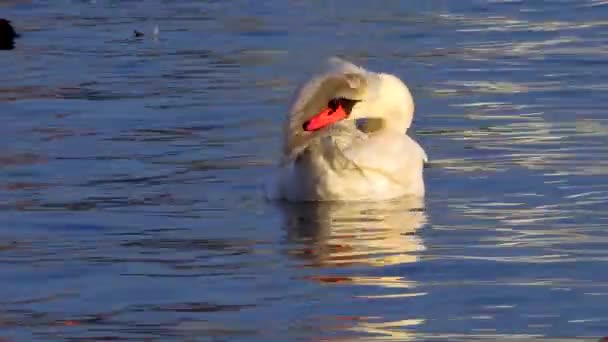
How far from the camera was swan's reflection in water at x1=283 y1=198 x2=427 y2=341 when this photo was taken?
8586mm

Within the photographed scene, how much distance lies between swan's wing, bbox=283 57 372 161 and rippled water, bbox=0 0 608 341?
45 centimetres

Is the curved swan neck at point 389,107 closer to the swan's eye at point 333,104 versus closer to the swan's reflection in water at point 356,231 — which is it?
the swan's eye at point 333,104

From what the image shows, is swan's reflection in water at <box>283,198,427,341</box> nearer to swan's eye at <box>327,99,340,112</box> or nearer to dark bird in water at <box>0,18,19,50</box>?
swan's eye at <box>327,99,340,112</box>

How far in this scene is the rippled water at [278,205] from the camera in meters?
8.85

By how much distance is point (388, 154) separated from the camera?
40.7ft

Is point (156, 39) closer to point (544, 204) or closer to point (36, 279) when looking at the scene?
point (544, 204)

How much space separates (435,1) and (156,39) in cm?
451

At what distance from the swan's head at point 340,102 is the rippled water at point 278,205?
0.50 meters

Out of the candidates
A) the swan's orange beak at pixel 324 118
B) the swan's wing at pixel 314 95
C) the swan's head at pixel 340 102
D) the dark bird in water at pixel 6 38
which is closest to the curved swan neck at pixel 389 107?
the swan's head at pixel 340 102

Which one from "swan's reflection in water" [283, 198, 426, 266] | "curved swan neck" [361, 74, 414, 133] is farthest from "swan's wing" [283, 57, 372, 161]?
"swan's reflection in water" [283, 198, 426, 266]

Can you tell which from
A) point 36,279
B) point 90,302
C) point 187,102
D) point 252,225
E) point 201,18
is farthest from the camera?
point 201,18

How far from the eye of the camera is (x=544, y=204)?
475 inches

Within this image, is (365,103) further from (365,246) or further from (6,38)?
(6,38)

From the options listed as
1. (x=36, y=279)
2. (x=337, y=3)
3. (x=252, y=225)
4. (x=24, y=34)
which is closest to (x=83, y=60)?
(x=24, y=34)
